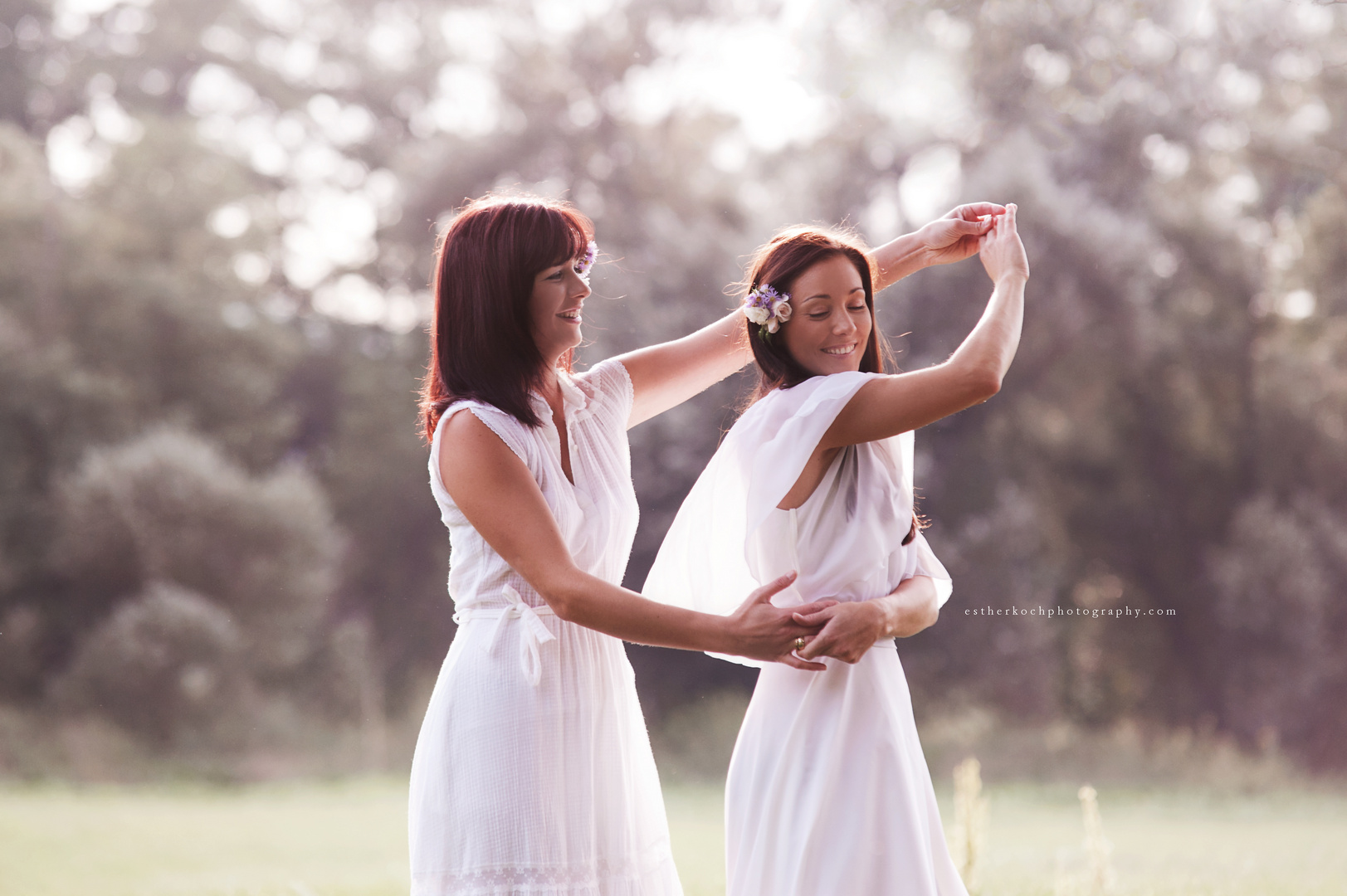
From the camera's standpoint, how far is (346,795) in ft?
27.8

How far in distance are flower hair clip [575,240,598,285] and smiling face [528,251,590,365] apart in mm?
16

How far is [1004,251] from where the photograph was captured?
1757 mm

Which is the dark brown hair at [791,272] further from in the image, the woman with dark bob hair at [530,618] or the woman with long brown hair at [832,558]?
the woman with dark bob hair at [530,618]

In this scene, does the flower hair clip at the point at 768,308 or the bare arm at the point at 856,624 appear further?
the flower hair clip at the point at 768,308

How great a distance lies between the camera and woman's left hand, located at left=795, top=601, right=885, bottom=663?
5.01 feet

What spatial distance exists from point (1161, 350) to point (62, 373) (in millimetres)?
8873

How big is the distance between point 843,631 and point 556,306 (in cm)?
64

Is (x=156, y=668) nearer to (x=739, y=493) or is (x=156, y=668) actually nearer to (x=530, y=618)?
(x=530, y=618)

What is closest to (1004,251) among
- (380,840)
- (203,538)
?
(380,840)

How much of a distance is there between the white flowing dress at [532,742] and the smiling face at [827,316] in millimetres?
383

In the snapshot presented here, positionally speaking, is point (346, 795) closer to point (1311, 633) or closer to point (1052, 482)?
point (1052, 482)

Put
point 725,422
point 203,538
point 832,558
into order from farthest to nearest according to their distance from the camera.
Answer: point 203,538 → point 725,422 → point 832,558

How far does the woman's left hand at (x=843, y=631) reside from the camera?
5.01 ft

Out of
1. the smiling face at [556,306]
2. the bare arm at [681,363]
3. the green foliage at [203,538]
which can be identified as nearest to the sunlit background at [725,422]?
the green foliage at [203,538]
